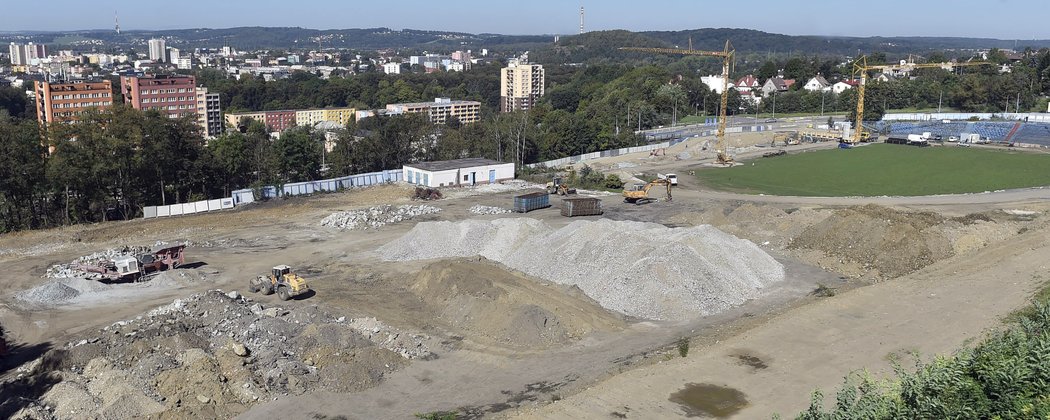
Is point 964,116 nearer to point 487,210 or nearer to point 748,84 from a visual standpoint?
point 748,84

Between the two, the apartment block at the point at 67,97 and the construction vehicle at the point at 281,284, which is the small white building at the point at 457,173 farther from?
the apartment block at the point at 67,97

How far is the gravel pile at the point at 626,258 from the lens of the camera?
29.3 m

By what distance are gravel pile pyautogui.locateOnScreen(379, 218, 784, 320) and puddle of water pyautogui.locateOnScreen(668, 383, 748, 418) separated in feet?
21.1

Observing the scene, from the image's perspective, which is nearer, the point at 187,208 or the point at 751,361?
the point at 751,361

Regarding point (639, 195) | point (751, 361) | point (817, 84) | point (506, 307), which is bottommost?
point (751, 361)

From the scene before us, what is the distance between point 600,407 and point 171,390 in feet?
36.4

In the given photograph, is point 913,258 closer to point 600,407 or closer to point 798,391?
point 798,391

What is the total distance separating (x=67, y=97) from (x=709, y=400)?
9763 centimetres

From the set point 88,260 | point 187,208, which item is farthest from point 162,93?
point 88,260

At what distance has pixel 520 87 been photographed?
15738 cm

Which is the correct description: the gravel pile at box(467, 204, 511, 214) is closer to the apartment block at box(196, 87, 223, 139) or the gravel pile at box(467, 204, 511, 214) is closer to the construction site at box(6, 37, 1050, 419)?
the construction site at box(6, 37, 1050, 419)

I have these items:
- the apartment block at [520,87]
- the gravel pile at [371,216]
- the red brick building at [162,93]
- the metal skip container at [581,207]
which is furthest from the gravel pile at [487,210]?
the apartment block at [520,87]

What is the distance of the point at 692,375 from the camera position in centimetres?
2270

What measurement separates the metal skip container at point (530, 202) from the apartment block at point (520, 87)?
10800 centimetres
